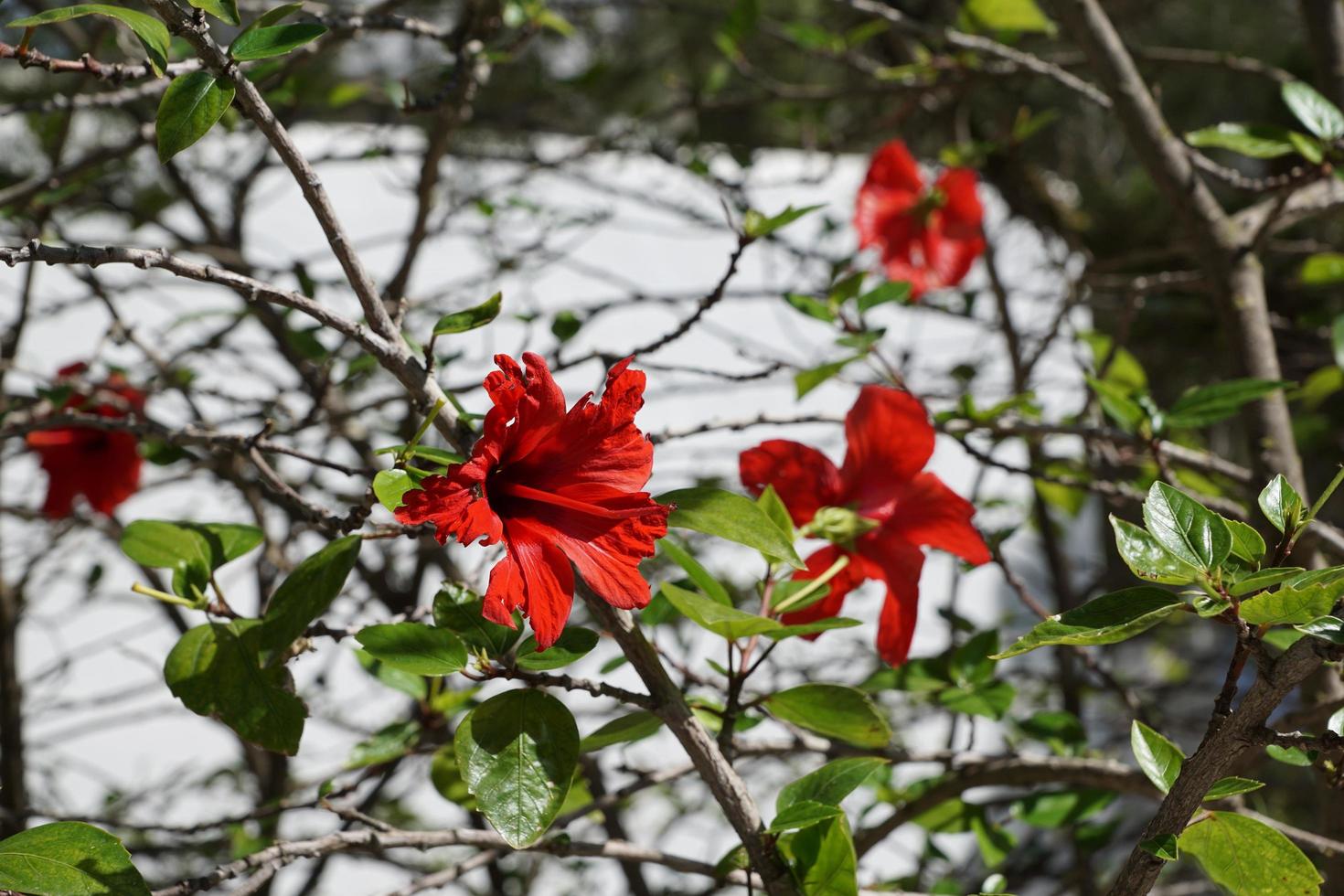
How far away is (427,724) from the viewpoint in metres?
0.71

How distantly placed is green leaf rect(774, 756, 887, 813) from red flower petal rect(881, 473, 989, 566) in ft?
0.51

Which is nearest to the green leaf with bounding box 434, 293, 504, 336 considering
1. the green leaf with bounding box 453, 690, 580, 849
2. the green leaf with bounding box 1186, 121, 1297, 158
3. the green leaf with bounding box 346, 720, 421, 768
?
the green leaf with bounding box 453, 690, 580, 849

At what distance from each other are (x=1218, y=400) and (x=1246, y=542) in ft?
1.04

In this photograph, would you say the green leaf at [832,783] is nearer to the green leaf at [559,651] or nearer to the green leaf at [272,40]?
the green leaf at [559,651]

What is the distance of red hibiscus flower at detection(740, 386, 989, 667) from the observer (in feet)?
1.98

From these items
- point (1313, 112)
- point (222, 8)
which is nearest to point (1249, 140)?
point (1313, 112)

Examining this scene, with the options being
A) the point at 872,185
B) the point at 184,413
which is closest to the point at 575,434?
the point at 872,185

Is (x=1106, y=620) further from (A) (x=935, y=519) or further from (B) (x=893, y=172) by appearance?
(B) (x=893, y=172)

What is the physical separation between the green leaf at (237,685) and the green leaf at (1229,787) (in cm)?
37

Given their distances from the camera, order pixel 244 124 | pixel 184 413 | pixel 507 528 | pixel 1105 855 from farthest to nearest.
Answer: pixel 1105 855 < pixel 184 413 < pixel 244 124 < pixel 507 528

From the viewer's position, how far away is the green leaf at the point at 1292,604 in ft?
1.17

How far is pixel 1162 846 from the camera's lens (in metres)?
0.38

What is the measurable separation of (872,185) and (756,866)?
0.87m

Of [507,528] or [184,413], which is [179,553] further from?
[184,413]
